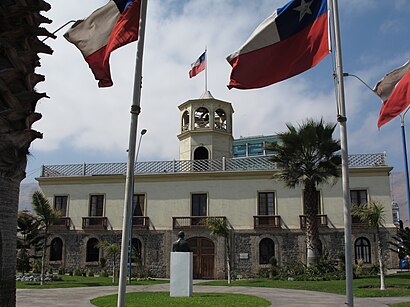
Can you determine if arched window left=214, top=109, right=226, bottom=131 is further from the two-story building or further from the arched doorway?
the arched doorway

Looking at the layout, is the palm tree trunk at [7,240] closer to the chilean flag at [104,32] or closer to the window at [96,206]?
the chilean flag at [104,32]

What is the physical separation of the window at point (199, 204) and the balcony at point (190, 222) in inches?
24.4

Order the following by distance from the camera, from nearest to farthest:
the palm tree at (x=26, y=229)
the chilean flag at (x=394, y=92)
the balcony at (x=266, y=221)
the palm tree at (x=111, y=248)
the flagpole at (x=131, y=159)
Result: the flagpole at (x=131, y=159) < the chilean flag at (x=394, y=92) < the palm tree at (x=26, y=229) < the palm tree at (x=111, y=248) < the balcony at (x=266, y=221)

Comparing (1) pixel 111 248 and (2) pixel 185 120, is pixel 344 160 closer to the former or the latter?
(1) pixel 111 248

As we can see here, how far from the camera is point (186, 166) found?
35.6 metres

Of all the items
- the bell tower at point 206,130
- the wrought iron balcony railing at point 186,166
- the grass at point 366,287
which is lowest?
the grass at point 366,287

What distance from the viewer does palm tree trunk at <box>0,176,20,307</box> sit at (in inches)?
201

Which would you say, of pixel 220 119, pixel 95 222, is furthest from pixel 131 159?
pixel 220 119

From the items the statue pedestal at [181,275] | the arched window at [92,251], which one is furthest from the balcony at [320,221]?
the statue pedestal at [181,275]

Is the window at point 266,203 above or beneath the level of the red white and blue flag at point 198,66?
beneath

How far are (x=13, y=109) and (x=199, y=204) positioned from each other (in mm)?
29602

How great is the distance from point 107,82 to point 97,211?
95.3 ft

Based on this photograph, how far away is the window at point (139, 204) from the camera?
35.4 m

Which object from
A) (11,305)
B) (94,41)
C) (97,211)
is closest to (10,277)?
(11,305)
